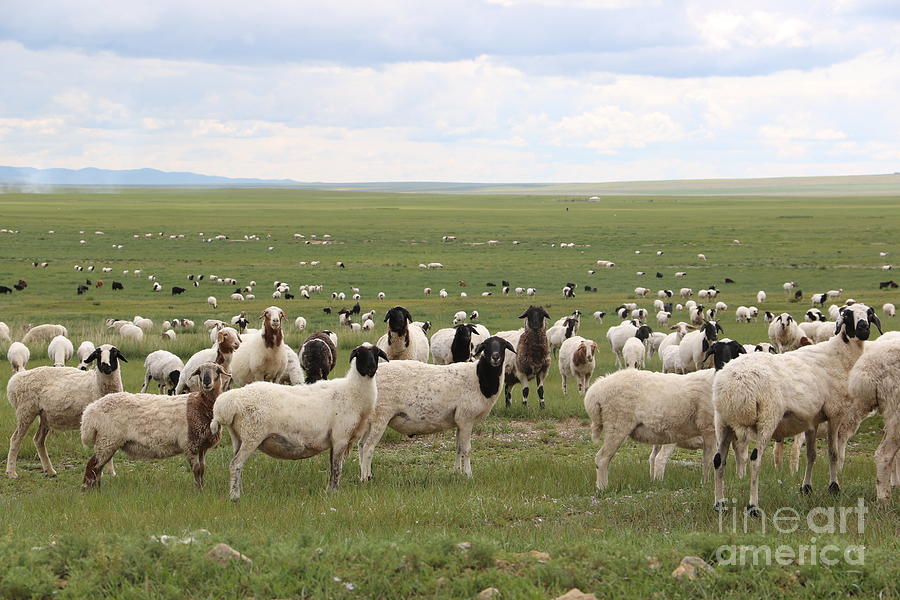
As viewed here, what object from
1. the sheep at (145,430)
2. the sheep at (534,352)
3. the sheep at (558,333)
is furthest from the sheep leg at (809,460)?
the sheep at (558,333)

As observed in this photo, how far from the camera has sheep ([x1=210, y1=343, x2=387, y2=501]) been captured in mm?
10953

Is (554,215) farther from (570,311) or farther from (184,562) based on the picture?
(184,562)

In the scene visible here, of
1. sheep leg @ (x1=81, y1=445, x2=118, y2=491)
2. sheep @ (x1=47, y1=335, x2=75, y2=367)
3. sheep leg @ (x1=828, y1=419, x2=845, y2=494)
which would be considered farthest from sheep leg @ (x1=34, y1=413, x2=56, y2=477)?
sheep @ (x1=47, y1=335, x2=75, y2=367)

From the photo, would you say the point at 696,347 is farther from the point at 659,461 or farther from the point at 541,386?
the point at 659,461

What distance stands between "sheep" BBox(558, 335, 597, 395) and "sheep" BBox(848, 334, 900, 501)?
34.4ft

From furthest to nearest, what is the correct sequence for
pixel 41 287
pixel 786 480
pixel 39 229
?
pixel 39 229 → pixel 41 287 → pixel 786 480

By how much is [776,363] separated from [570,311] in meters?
30.7

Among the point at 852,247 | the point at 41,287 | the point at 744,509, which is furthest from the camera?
the point at 852,247

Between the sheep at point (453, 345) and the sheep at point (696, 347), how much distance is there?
5111 millimetres

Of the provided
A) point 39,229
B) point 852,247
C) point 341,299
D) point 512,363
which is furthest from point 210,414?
point 39,229

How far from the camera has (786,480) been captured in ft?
38.1

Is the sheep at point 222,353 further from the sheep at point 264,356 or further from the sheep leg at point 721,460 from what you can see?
the sheep leg at point 721,460

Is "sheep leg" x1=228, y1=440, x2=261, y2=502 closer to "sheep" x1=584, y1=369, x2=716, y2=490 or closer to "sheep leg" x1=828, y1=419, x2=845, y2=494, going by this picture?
"sheep" x1=584, y1=369, x2=716, y2=490

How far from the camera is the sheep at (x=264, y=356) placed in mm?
16984
